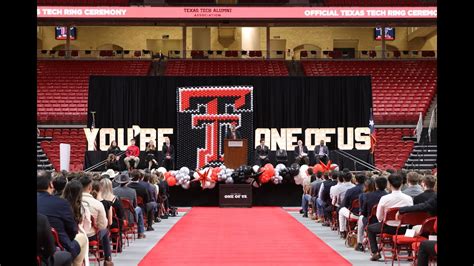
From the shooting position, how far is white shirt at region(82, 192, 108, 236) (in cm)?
952

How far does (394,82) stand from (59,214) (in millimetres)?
29557

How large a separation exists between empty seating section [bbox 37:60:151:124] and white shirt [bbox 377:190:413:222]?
80.9 feet

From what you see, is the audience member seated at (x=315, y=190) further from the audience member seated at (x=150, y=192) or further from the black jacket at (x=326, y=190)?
the audience member seated at (x=150, y=192)

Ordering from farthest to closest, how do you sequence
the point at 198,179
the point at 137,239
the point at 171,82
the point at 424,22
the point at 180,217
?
the point at 424,22, the point at 171,82, the point at 198,179, the point at 180,217, the point at 137,239

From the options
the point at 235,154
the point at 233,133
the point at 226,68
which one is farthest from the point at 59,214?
the point at 226,68

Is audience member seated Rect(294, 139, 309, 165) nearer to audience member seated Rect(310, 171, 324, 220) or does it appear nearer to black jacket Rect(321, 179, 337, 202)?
audience member seated Rect(310, 171, 324, 220)

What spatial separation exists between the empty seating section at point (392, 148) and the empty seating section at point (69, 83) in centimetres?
1159

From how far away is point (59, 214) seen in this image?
737 centimetres

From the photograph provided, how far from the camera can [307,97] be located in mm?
31000

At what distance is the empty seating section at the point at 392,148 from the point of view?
30.6m
